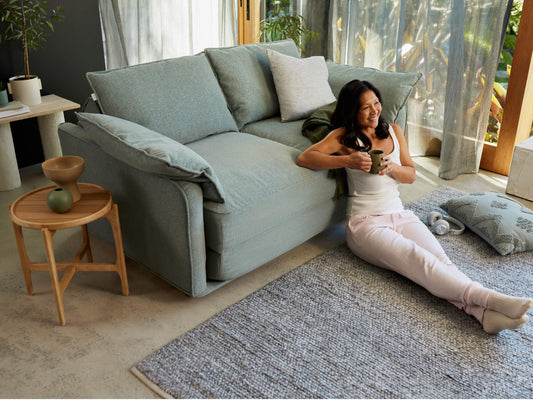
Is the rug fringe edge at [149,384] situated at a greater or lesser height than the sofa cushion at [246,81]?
lesser

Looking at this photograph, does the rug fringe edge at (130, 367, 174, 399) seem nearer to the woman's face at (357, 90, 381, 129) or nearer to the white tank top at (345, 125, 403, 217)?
the white tank top at (345, 125, 403, 217)

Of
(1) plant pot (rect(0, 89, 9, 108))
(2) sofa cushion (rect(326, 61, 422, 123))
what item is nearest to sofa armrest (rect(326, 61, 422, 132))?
(2) sofa cushion (rect(326, 61, 422, 123))

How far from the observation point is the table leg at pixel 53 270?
1890 mm

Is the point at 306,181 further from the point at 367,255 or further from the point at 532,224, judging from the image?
the point at 532,224

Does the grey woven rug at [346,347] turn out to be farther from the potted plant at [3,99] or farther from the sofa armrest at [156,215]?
the potted plant at [3,99]

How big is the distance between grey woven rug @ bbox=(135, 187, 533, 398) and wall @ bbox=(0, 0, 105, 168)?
219cm

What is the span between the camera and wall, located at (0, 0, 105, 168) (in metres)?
3.43

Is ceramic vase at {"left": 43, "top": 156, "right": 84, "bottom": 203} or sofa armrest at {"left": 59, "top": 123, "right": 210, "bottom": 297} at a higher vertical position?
ceramic vase at {"left": 43, "top": 156, "right": 84, "bottom": 203}

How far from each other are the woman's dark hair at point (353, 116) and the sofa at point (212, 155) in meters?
0.22

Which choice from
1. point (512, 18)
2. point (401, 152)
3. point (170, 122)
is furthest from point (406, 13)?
point (170, 122)

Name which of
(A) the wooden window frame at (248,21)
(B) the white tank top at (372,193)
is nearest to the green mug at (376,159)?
(B) the white tank top at (372,193)

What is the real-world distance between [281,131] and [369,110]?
2.08ft

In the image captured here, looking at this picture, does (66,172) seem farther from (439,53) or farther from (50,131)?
(439,53)

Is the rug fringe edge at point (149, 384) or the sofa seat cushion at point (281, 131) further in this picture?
the sofa seat cushion at point (281, 131)
